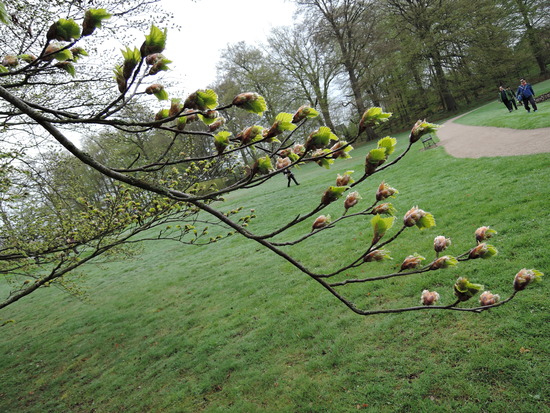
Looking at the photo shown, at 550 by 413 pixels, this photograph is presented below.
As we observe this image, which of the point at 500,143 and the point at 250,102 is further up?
the point at 250,102

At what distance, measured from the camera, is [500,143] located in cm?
1195

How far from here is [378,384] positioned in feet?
12.1

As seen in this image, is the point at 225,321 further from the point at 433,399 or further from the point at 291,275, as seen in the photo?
the point at 433,399

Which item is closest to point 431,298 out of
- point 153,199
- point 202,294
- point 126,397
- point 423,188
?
point 153,199

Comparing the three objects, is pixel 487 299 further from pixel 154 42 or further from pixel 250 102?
pixel 154 42

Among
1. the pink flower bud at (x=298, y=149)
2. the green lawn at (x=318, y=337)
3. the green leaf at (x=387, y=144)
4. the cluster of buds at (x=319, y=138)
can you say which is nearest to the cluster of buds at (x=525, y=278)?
the green leaf at (x=387, y=144)

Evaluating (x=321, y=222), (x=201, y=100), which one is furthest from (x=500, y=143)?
(x=201, y=100)

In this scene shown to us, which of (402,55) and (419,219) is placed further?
(402,55)

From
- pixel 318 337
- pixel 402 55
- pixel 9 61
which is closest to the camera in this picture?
pixel 9 61

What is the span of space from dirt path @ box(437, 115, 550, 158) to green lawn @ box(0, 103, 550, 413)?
0.91 metres

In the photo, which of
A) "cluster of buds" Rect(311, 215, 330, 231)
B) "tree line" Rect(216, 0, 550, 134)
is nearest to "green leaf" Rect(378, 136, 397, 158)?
"cluster of buds" Rect(311, 215, 330, 231)

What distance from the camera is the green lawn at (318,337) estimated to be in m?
3.49

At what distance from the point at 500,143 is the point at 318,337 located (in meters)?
11.4

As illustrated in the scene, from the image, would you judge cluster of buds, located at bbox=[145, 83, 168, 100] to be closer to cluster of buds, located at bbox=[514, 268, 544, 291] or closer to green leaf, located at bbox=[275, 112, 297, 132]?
green leaf, located at bbox=[275, 112, 297, 132]
